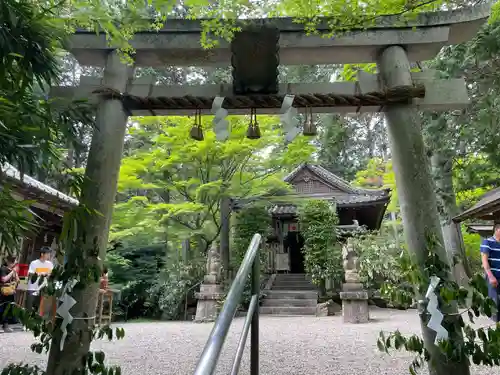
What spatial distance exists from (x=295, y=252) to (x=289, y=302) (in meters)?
4.74

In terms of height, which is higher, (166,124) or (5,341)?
(166,124)

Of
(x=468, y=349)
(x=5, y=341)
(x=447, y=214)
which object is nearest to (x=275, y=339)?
(x=468, y=349)

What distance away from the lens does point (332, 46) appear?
3.64 m

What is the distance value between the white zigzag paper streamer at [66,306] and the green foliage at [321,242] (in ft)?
31.4

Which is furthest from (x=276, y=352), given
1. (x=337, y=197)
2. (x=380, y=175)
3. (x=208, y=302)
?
(x=380, y=175)

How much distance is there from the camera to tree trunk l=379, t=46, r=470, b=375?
10.2 ft

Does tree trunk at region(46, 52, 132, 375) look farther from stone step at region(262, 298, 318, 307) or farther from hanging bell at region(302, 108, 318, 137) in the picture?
stone step at region(262, 298, 318, 307)

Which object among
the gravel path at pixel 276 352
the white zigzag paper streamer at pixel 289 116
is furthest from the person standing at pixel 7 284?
the white zigzag paper streamer at pixel 289 116

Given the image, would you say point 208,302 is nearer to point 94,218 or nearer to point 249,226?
point 249,226

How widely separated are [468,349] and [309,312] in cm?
798

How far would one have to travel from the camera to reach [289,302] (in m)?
10.9

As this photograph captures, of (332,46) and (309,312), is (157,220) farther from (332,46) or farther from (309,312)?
(332,46)

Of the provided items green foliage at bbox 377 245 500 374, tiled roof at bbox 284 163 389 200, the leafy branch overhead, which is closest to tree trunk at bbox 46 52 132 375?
green foliage at bbox 377 245 500 374

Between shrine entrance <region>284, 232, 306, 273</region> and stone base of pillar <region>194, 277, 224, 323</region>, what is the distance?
20.0 ft
